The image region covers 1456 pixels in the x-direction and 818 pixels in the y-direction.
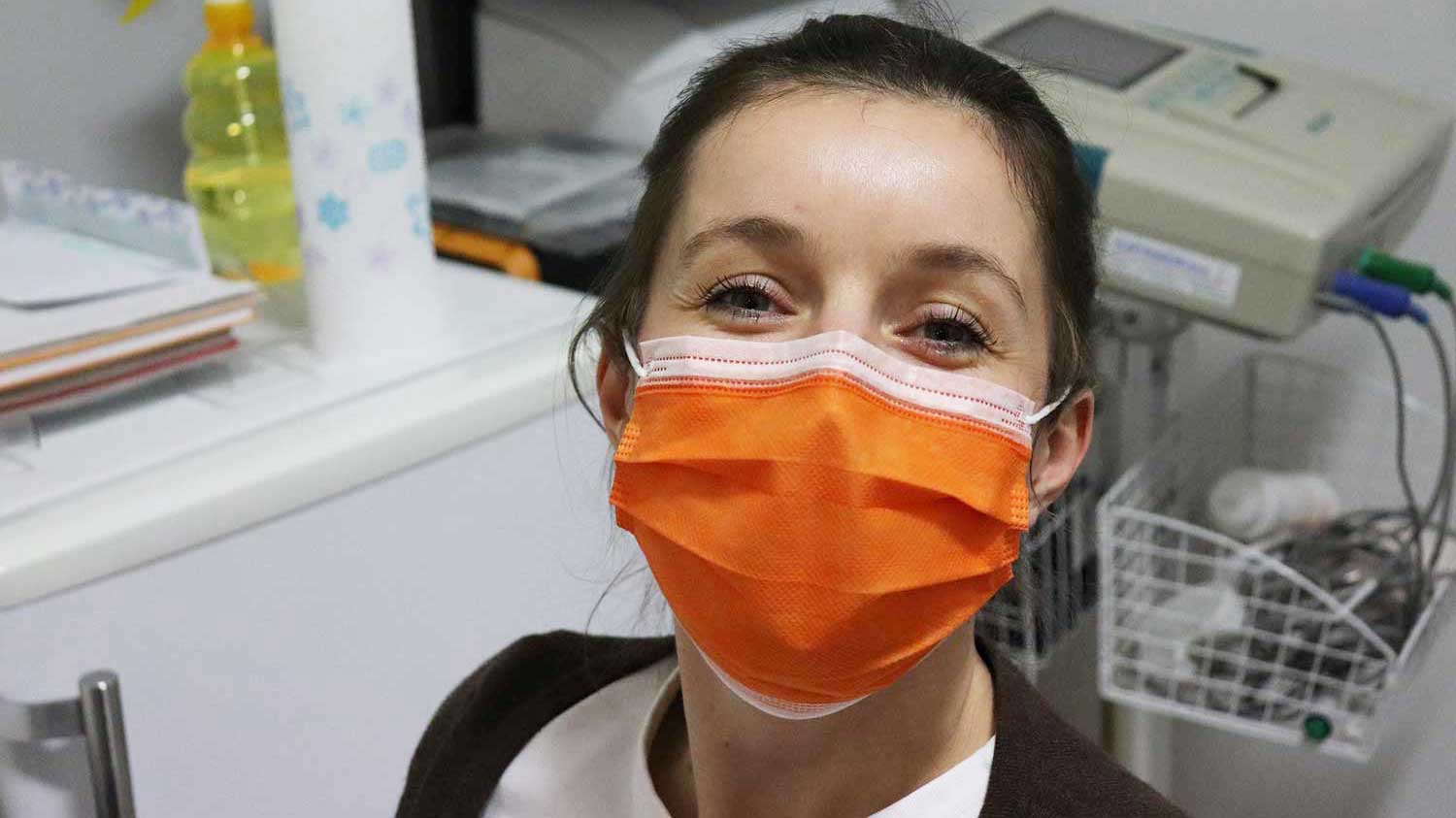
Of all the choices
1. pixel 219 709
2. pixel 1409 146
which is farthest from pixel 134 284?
pixel 1409 146

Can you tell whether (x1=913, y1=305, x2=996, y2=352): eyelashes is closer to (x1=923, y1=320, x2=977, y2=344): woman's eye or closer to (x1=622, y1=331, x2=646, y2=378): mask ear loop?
(x1=923, y1=320, x2=977, y2=344): woman's eye

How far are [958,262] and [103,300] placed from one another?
69 cm

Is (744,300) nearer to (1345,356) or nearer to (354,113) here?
(354,113)

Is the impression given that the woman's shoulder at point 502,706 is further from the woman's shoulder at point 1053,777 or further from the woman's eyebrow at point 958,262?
the woman's eyebrow at point 958,262

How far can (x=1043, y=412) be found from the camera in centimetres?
80

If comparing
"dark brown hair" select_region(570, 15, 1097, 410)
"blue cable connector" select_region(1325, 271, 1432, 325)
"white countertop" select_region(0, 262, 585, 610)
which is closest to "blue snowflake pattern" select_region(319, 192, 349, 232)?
"white countertop" select_region(0, 262, 585, 610)

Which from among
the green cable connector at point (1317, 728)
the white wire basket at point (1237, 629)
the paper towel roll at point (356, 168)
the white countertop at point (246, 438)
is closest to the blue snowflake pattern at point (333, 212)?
→ the paper towel roll at point (356, 168)

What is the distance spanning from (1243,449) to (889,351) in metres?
1.18

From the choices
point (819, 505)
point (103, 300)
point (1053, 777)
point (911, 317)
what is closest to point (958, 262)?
point (911, 317)

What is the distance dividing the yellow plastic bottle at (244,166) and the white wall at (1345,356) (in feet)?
2.17

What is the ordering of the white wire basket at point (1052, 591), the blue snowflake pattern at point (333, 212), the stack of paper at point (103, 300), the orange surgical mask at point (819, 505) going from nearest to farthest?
the orange surgical mask at point (819, 505)
the stack of paper at point (103, 300)
the blue snowflake pattern at point (333, 212)
the white wire basket at point (1052, 591)

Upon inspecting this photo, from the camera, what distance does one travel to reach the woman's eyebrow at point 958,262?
2.41 ft

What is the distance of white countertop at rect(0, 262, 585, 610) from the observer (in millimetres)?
954

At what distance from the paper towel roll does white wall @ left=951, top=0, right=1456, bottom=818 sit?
0.55 metres
